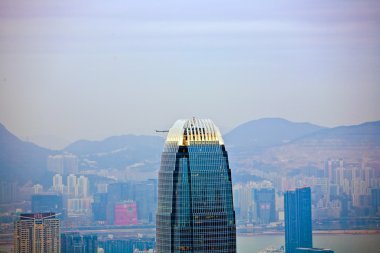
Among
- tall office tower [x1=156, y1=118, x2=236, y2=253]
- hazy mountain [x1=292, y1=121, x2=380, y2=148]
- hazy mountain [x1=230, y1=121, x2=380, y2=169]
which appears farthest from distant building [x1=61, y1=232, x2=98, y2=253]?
hazy mountain [x1=292, y1=121, x2=380, y2=148]

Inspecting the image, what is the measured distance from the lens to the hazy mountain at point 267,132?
9.34 m

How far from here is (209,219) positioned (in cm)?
888

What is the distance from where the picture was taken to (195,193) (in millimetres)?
8859

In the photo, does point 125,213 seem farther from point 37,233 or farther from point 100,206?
point 37,233

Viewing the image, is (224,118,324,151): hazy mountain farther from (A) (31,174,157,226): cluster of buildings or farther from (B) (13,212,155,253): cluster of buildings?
(B) (13,212,155,253): cluster of buildings

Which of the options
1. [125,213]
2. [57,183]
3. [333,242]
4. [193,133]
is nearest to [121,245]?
[125,213]

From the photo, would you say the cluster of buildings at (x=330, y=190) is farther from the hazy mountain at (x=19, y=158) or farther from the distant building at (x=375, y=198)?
the hazy mountain at (x=19, y=158)

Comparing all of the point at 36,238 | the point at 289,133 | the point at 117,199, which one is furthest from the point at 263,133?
the point at 36,238

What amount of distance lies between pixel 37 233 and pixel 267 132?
7.80ft

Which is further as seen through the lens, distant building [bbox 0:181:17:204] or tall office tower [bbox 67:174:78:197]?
tall office tower [bbox 67:174:78:197]

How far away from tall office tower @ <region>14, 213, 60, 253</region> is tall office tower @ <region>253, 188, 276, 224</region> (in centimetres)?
192

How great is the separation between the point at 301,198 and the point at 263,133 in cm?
95

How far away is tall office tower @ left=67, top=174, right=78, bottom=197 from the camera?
996 cm

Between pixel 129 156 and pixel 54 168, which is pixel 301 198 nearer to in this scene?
pixel 129 156
